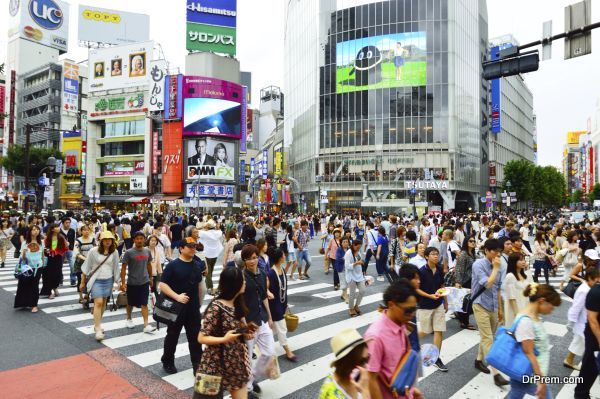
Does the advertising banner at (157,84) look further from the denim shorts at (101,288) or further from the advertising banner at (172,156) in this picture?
the denim shorts at (101,288)

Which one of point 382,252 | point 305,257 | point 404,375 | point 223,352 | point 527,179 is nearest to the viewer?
point 404,375

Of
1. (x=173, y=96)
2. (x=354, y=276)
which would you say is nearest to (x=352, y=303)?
(x=354, y=276)

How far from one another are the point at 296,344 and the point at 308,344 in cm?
20

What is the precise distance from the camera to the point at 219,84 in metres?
60.2

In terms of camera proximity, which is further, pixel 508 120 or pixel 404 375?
pixel 508 120

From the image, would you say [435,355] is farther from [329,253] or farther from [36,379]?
[329,253]

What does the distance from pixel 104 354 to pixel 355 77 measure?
179ft

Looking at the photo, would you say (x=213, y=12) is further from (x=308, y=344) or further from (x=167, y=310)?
(x=167, y=310)

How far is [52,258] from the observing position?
965 centimetres

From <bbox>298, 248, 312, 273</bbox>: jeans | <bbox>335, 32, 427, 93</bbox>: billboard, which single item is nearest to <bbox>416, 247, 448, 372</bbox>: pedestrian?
<bbox>298, 248, 312, 273</bbox>: jeans

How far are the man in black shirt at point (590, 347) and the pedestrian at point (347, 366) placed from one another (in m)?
3.17

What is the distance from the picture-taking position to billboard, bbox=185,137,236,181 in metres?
59.2

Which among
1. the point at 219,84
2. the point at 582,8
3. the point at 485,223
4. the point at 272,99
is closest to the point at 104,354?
the point at 582,8

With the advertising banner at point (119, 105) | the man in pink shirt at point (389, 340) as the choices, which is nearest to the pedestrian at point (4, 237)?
the man in pink shirt at point (389, 340)
